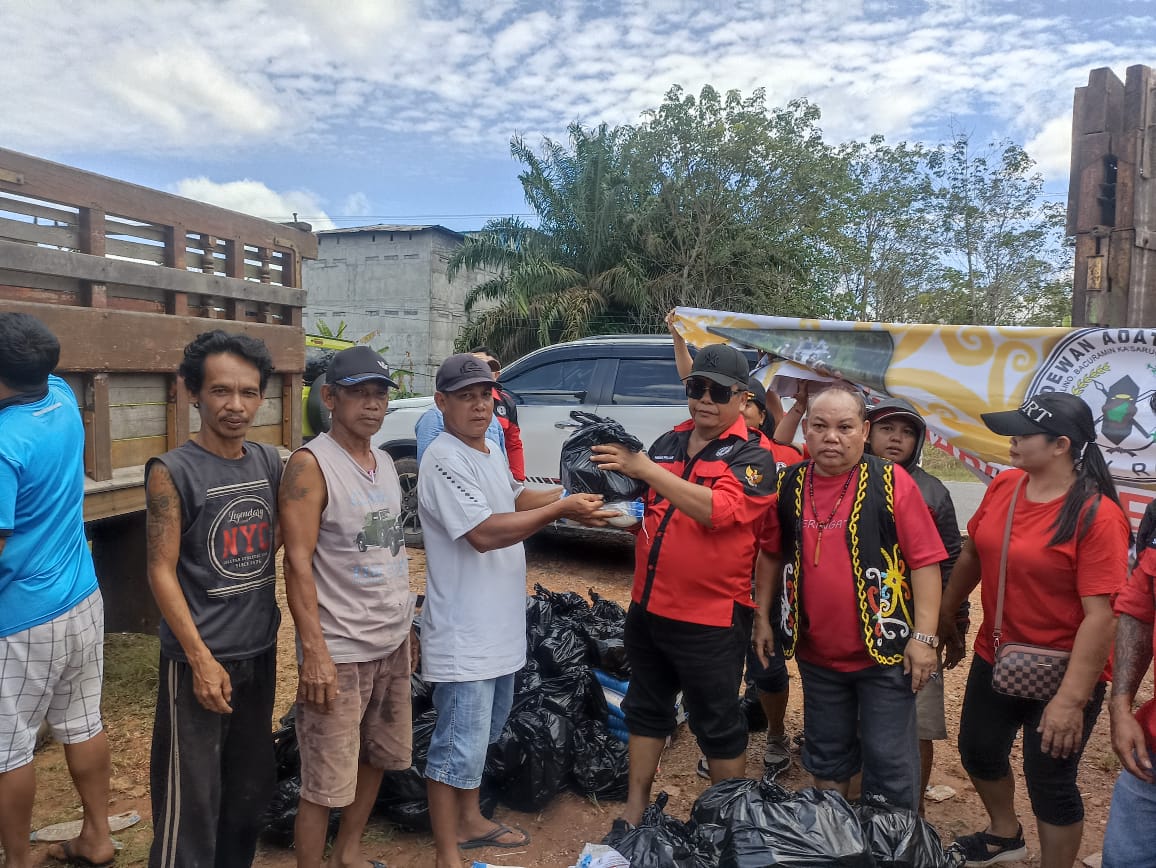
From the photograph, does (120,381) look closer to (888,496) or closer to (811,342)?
(888,496)

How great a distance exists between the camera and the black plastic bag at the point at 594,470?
2758 mm

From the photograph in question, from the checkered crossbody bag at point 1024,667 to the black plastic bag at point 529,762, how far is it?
1.78 metres

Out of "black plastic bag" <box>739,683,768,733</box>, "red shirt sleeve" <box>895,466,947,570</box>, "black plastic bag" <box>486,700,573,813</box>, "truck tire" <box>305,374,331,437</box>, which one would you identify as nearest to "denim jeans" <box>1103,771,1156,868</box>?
"red shirt sleeve" <box>895,466,947,570</box>

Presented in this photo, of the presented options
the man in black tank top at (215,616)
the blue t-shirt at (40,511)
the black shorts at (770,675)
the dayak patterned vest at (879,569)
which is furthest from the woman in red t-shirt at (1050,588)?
the blue t-shirt at (40,511)

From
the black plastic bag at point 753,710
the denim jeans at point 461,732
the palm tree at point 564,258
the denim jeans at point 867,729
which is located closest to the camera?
the denim jeans at point 867,729

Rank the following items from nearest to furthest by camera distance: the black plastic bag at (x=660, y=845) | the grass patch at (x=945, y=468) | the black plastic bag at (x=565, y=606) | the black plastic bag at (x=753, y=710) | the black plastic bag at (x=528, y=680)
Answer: the black plastic bag at (x=660, y=845), the black plastic bag at (x=528, y=680), the black plastic bag at (x=753, y=710), the black plastic bag at (x=565, y=606), the grass patch at (x=945, y=468)

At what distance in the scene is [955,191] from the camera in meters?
21.3

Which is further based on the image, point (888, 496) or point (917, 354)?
point (917, 354)

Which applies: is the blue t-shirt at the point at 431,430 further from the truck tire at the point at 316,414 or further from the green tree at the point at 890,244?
the green tree at the point at 890,244

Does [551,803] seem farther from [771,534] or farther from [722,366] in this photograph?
[722,366]

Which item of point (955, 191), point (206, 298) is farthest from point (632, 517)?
point (955, 191)

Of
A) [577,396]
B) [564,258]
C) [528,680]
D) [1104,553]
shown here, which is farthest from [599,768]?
[564,258]

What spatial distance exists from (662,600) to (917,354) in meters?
2.20

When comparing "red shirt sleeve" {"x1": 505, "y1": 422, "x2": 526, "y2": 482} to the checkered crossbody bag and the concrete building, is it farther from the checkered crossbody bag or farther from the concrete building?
the concrete building
